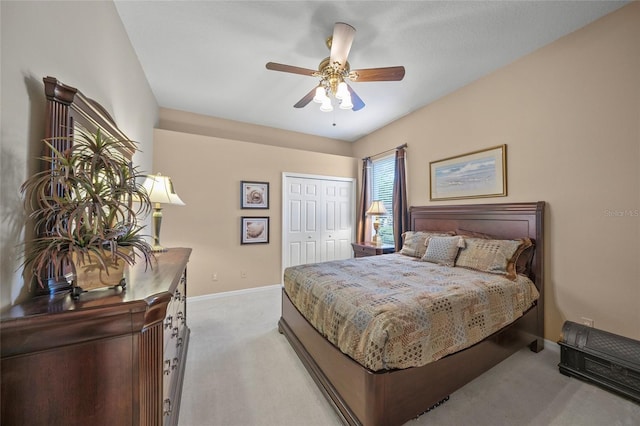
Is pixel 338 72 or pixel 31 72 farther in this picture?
pixel 338 72

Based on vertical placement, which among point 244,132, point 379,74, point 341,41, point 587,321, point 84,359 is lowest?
point 587,321

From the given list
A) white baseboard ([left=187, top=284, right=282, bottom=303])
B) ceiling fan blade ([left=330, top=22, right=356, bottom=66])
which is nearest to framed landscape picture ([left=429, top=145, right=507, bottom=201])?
ceiling fan blade ([left=330, top=22, right=356, bottom=66])

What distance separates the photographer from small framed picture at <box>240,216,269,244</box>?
3.92 metres

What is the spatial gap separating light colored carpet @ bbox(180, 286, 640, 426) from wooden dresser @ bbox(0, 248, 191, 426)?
0.91 meters

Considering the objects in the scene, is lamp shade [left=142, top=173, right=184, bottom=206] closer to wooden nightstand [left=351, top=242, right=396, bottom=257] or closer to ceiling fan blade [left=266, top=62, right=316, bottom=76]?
ceiling fan blade [left=266, top=62, right=316, bottom=76]

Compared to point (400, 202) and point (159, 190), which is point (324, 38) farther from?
point (400, 202)

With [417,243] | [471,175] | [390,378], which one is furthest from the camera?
[417,243]

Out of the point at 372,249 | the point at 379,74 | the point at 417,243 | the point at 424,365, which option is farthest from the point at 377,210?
the point at 424,365

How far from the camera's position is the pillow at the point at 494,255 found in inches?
89.0

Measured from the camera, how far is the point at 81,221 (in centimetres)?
86

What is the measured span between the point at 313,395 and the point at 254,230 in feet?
8.90

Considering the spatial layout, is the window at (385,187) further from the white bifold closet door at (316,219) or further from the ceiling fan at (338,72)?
the ceiling fan at (338,72)

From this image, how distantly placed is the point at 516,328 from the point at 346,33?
285 cm

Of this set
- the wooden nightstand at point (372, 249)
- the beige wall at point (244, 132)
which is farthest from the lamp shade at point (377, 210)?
the beige wall at point (244, 132)
